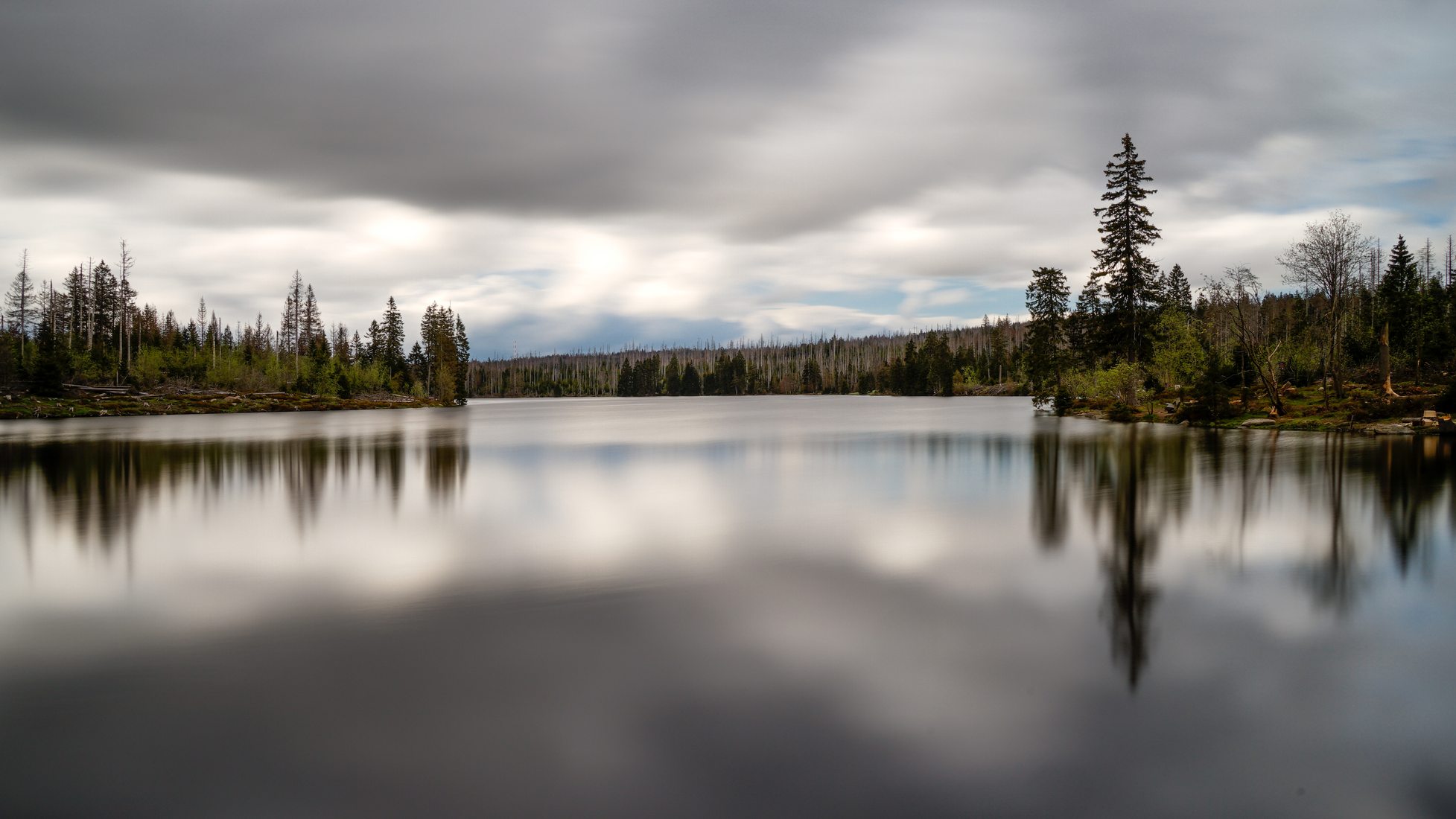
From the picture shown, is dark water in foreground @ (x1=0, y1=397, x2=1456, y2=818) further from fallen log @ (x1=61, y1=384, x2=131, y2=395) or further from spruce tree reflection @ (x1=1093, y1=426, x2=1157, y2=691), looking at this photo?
fallen log @ (x1=61, y1=384, x2=131, y2=395)

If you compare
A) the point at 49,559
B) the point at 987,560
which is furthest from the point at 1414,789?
the point at 49,559

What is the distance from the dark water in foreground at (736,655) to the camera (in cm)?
494

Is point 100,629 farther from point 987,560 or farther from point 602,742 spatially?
point 987,560

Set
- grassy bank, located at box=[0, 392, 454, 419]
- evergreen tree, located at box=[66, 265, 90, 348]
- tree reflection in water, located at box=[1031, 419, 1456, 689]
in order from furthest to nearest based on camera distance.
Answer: evergreen tree, located at box=[66, 265, 90, 348] < grassy bank, located at box=[0, 392, 454, 419] < tree reflection in water, located at box=[1031, 419, 1456, 689]

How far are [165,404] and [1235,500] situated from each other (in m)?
86.3

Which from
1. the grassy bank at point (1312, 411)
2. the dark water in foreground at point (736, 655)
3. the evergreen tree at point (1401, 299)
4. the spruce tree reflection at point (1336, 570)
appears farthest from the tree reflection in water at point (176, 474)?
the evergreen tree at point (1401, 299)

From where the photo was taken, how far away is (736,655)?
720cm

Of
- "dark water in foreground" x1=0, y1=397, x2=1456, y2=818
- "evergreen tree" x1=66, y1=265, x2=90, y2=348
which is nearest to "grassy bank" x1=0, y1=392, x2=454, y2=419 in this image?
"evergreen tree" x1=66, y1=265, x2=90, y2=348

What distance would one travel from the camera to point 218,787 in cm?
494

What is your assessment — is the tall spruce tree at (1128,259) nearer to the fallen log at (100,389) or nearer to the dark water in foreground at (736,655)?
the dark water in foreground at (736,655)

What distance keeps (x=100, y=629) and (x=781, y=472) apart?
55.8 feet

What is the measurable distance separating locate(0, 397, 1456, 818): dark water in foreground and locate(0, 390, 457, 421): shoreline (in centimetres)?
6045

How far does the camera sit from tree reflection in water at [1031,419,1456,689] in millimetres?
9648

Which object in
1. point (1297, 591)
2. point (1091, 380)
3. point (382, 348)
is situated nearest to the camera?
point (1297, 591)
